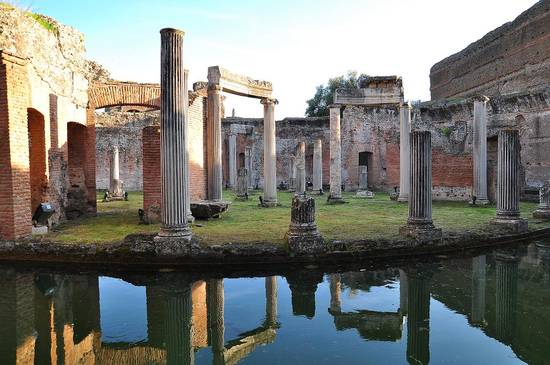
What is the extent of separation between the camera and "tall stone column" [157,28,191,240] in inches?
313

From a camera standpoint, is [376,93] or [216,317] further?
[376,93]

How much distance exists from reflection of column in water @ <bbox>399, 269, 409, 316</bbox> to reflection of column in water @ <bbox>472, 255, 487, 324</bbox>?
0.81m

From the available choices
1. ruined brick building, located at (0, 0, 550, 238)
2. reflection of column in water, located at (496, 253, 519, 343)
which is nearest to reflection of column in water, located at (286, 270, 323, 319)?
reflection of column in water, located at (496, 253, 519, 343)

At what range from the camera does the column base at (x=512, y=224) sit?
10039 mm

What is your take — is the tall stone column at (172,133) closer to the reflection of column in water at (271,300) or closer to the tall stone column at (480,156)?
the reflection of column in water at (271,300)

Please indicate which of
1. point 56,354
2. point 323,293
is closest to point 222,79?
point 323,293

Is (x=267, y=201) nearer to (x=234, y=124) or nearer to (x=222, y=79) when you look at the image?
(x=222, y=79)

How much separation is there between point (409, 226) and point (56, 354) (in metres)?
6.89

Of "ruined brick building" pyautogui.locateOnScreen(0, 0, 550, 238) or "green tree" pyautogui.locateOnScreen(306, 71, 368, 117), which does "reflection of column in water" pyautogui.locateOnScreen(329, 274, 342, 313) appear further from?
"green tree" pyautogui.locateOnScreen(306, 71, 368, 117)

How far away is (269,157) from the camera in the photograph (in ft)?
51.9

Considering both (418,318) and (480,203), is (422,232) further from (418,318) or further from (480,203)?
(480,203)

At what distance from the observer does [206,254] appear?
7.40 meters

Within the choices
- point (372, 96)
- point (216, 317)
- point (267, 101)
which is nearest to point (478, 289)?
point (216, 317)

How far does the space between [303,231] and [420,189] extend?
10.4 ft
